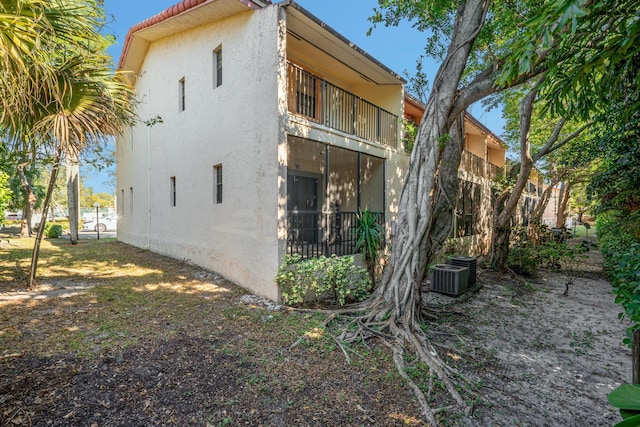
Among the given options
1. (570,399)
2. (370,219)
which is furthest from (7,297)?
(570,399)

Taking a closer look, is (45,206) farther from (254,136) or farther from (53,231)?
(53,231)

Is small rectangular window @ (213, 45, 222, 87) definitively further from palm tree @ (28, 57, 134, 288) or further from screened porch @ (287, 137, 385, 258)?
palm tree @ (28, 57, 134, 288)

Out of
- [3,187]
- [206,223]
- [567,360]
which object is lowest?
[567,360]

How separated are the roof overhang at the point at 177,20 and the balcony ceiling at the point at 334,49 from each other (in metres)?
0.80

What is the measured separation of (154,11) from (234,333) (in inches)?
385

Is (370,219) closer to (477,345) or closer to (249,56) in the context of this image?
(477,345)

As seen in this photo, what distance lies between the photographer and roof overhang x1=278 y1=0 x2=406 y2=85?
608 centimetres

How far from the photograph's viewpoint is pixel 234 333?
4.46 metres

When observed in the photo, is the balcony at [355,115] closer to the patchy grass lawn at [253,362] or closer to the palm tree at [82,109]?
the palm tree at [82,109]

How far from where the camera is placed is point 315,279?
5.81 m

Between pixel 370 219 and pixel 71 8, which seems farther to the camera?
pixel 370 219

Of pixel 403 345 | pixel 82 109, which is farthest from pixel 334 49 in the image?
pixel 403 345

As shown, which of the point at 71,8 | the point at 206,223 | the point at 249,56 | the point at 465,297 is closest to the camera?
the point at 71,8

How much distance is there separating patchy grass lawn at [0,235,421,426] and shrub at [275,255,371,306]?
0.48 meters
